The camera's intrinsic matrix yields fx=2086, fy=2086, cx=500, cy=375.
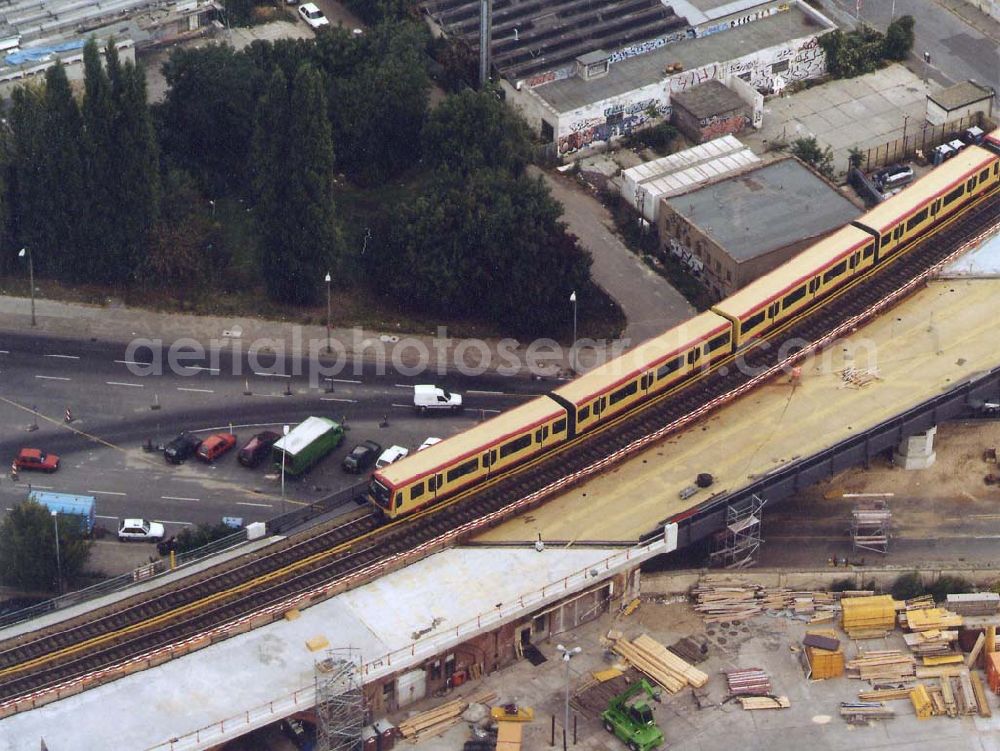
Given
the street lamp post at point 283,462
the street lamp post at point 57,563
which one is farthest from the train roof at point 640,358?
the street lamp post at point 57,563

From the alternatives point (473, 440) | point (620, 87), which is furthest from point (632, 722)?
point (620, 87)

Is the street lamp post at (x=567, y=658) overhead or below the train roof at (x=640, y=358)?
below

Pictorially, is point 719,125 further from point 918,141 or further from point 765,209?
point 918,141

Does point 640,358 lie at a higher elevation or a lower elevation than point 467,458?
higher

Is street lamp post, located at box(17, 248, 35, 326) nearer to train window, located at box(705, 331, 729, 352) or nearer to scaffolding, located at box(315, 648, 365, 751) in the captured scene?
scaffolding, located at box(315, 648, 365, 751)

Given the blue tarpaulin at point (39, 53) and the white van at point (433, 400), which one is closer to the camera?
the white van at point (433, 400)

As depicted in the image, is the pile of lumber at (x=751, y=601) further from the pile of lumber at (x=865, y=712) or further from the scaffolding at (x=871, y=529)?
the pile of lumber at (x=865, y=712)
